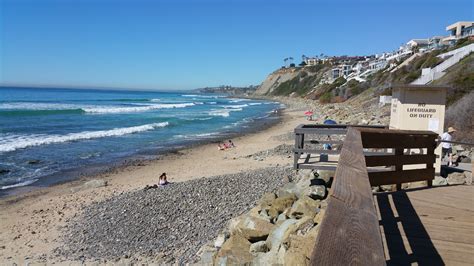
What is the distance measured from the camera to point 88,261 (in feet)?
24.9

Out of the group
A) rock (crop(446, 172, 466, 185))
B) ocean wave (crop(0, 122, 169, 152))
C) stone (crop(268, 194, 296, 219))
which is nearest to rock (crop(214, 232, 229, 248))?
stone (crop(268, 194, 296, 219))

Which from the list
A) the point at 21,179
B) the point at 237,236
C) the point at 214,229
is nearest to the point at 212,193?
the point at 214,229

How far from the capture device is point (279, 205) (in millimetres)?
7051

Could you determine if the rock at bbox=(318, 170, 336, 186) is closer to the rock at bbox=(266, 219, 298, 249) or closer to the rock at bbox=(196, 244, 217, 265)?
the rock at bbox=(266, 219, 298, 249)

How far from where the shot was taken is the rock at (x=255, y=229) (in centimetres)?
606

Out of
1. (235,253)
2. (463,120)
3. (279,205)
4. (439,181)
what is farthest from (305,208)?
(463,120)

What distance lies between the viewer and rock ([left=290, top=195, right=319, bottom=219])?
5871mm

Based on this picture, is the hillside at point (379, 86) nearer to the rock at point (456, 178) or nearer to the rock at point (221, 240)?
the rock at point (456, 178)

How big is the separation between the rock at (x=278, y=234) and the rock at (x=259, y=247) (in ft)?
0.33

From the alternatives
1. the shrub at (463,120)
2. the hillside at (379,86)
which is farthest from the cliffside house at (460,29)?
the shrub at (463,120)

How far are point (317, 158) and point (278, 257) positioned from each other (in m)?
3.91

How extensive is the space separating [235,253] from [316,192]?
193cm

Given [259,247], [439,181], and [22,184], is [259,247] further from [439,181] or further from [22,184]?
[22,184]

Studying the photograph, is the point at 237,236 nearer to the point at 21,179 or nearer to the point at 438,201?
the point at 438,201
